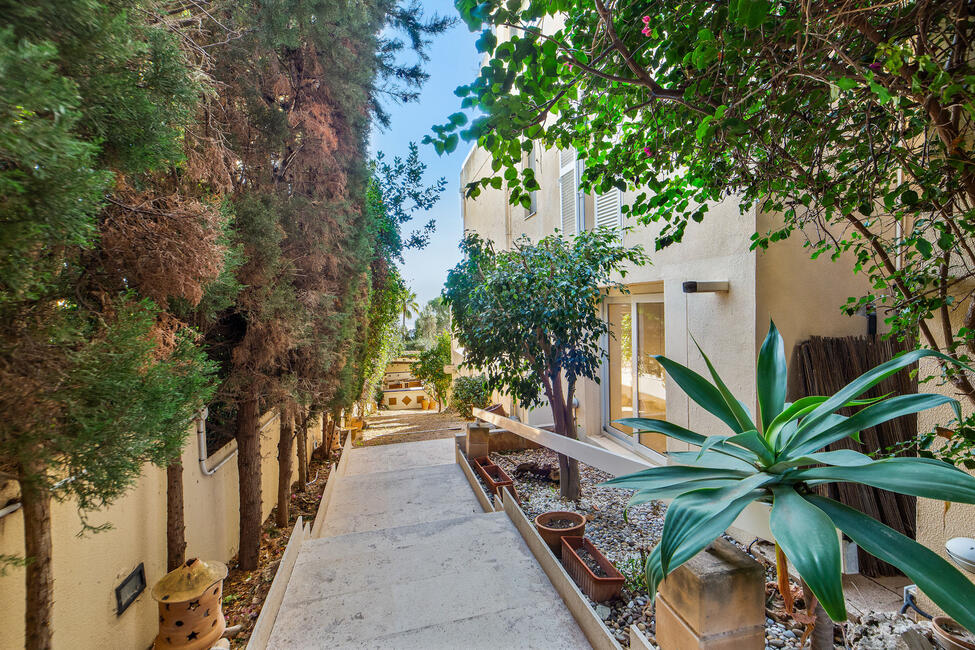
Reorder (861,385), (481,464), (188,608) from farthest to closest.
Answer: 1. (481,464)
2. (188,608)
3. (861,385)

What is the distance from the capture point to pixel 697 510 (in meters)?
0.96

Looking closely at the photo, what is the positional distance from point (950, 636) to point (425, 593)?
2796 millimetres

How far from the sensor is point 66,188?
1.13m

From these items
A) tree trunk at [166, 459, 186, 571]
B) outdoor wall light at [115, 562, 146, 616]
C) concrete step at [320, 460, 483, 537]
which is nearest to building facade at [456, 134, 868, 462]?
concrete step at [320, 460, 483, 537]

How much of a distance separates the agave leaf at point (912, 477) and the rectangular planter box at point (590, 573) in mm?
2486

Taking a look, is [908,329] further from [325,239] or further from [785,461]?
[325,239]

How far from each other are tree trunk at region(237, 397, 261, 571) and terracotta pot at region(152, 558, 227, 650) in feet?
4.76

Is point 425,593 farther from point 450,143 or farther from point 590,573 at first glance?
point 450,143

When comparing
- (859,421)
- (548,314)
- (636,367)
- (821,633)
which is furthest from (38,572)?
(636,367)

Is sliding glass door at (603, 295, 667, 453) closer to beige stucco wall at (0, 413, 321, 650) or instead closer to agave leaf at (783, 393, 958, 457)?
agave leaf at (783, 393, 958, 457)

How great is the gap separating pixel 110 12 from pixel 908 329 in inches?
133

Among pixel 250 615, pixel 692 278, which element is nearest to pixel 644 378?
pixel 692 278

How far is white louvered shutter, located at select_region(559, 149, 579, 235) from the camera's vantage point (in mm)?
7059

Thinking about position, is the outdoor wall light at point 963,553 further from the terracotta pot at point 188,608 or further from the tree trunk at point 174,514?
the tree trunk at point 174,514
